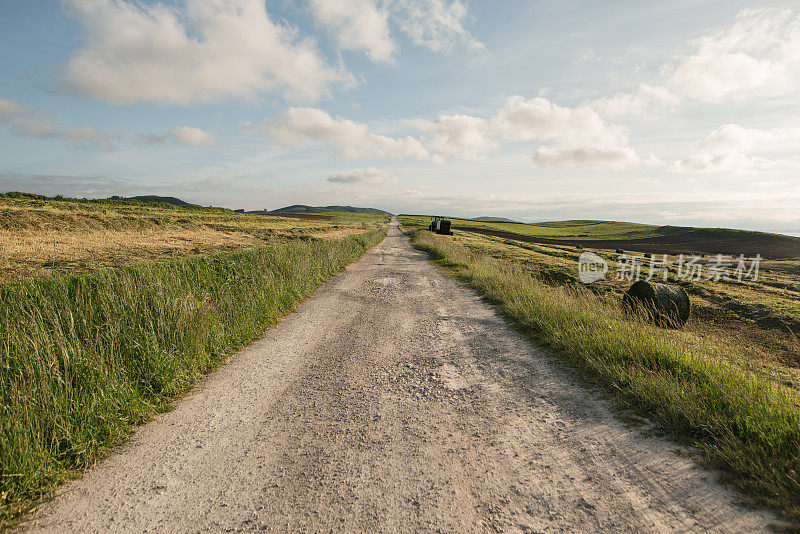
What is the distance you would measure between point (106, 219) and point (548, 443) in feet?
166

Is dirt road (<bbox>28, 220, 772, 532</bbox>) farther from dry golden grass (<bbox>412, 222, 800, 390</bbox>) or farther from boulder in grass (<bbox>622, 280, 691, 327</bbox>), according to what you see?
boulder in grass (<bbox>622, 280, 691, 327</bbox>)

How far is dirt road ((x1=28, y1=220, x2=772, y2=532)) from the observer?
10.1ft

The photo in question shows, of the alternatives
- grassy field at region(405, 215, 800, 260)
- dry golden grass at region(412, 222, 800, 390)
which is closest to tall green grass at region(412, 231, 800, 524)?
dry golden grass at region(412, 222, 800, 390)

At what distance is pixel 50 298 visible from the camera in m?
6.56

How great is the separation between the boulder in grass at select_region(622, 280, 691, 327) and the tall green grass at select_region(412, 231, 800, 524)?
2.79 metres

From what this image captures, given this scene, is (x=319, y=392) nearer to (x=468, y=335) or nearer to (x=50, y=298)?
(x=468, y=335)

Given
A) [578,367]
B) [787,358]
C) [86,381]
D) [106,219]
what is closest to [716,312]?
[787,358]

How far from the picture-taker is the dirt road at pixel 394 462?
307 centimetres

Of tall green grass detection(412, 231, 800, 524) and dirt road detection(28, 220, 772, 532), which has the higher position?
tall green grass detection(412, 231, 800, 524)

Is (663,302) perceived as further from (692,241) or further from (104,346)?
(692,241)

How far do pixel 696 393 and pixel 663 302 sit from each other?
22.4 feet

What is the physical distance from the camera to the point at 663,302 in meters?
10.1

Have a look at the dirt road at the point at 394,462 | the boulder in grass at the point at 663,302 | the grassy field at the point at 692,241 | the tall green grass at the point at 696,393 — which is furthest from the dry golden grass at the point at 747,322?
the grassy field at the point at 692,241

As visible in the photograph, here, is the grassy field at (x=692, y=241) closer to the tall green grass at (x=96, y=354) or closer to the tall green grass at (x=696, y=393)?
the tall green grass at (x=696, y=393)
